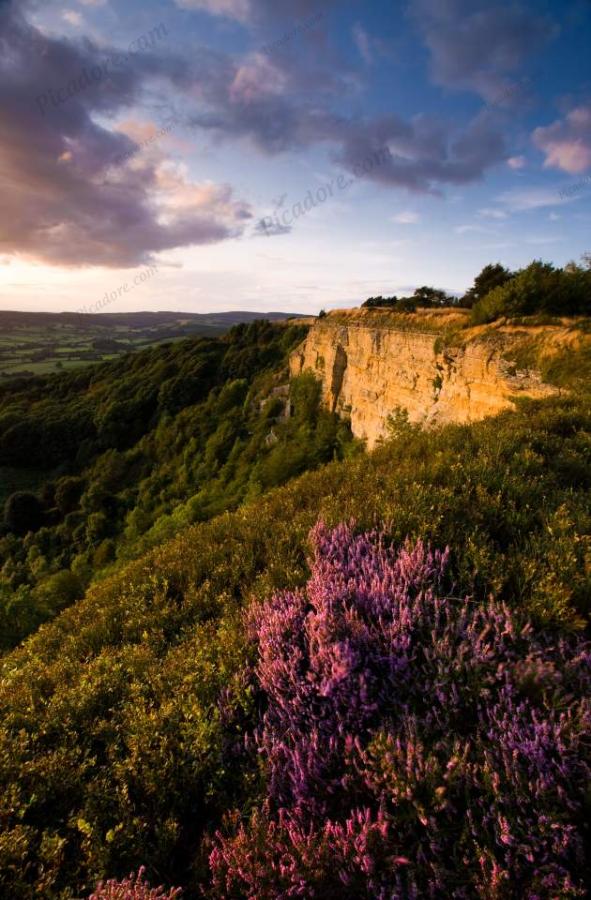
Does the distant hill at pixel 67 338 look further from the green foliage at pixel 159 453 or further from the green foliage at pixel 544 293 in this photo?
the green foliage at pixel 544 293

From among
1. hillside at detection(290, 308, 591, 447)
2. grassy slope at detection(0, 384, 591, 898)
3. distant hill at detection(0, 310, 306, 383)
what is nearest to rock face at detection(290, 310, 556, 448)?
hillside at detection(290, 308, 591, 447)

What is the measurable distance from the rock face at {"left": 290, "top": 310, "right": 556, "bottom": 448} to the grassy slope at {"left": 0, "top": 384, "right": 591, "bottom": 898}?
300 inches

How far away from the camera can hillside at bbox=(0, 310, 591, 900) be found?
2.04 meters

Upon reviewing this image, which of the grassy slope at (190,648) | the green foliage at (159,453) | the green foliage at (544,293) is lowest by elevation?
the green foliage at (159,453)

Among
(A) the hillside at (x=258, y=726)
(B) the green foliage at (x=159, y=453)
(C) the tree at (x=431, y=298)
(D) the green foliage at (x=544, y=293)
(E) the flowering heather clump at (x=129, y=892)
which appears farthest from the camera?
(C) the tree at (x=431, y=298)

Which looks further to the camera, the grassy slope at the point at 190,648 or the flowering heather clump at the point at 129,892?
the grassy slope at the point at 190,648

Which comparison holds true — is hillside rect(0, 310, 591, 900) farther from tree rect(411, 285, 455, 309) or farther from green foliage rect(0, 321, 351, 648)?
tree rect(411, 285, 455, 309)

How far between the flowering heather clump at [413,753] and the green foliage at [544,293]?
43.8 ft

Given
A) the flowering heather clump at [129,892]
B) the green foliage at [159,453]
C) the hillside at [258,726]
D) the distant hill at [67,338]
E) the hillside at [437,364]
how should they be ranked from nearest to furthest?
the flowering heather clump at [129,892] < the hillside at [258,726] < the hillside at [437,364] < the green foliage at [159,453] < the distant hill at [67,338]

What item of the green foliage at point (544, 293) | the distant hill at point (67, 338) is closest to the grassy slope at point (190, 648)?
the green foliage at point (544, 293)

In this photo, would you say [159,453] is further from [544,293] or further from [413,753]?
[413,753]

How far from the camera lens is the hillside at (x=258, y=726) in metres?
2.04

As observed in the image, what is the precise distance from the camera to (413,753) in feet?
7.42

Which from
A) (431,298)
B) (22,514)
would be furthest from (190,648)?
(22,514)
